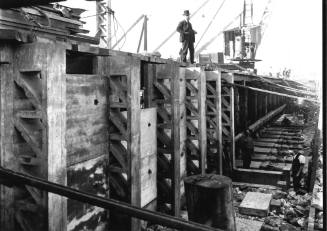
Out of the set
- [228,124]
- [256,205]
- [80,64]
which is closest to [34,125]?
[80,64]

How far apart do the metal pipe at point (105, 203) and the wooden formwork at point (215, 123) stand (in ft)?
32.1

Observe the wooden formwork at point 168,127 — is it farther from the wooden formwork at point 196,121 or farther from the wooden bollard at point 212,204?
the wooden bollard at point 212,204

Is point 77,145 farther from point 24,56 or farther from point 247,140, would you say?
point 247,140

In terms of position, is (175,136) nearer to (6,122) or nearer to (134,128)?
(134,128)

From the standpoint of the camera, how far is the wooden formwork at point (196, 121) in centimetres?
986

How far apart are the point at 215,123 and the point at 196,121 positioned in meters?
1.42

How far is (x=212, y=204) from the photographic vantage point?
2834 mm

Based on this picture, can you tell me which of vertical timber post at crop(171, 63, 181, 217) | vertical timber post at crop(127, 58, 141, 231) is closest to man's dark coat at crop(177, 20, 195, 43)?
vertical timber post at crop(171, 63, 181, 217)

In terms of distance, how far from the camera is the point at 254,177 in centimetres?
1198

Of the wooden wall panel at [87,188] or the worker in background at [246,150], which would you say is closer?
the wooden wall panel at [87,188]

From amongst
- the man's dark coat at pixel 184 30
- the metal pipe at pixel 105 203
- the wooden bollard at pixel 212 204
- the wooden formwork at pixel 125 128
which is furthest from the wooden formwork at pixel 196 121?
the metal pipe at pixel 105 203

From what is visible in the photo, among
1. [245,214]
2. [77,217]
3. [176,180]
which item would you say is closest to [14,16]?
[77,217]

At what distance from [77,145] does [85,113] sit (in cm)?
63

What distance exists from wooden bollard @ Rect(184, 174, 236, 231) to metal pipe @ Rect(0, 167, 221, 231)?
1370mm
